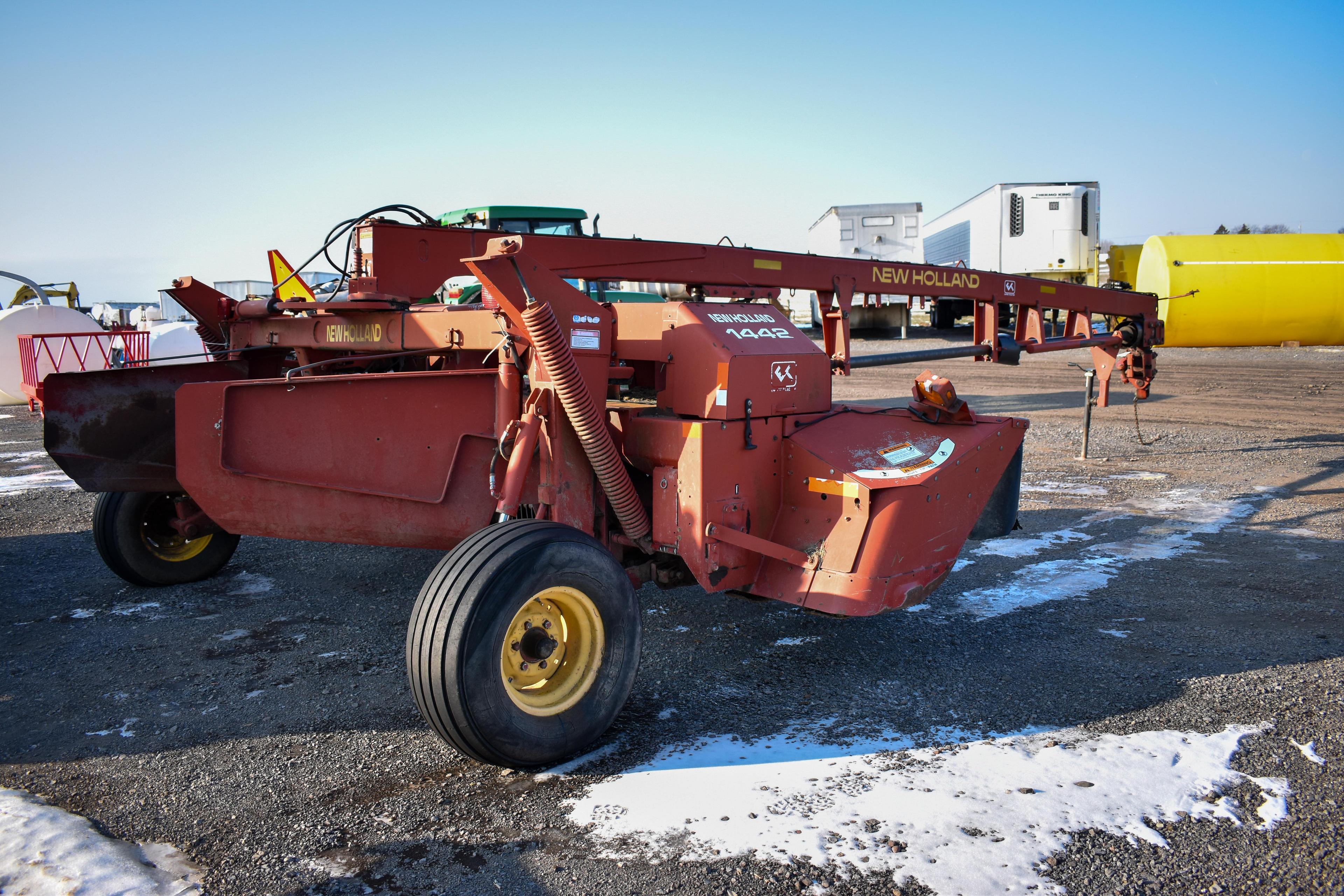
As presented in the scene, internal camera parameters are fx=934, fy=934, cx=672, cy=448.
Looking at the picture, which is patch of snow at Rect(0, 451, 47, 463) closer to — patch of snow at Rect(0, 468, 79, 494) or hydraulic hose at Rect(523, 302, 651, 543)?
patch of snow at Rect(0, 468, 79, 494)

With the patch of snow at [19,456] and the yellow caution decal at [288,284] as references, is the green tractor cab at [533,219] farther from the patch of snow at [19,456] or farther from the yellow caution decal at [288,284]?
the patch of snow at [19,456]

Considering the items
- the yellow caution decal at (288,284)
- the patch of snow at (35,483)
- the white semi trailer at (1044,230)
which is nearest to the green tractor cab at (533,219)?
the yellow caution decal at (288,284)

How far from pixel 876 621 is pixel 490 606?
2.40 m

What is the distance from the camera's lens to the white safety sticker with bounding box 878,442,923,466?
4.06m

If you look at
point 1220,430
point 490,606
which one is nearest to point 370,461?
point 490,606

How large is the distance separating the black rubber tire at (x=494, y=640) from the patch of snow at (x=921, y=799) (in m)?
0.25

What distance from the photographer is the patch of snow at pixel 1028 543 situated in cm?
607

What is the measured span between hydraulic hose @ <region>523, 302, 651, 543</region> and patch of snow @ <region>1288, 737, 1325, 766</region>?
2528 mm

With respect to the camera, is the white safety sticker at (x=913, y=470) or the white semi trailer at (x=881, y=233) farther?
the white semi trailer at (x=881, y=233)

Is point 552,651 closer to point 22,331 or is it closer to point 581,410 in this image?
point 581,410

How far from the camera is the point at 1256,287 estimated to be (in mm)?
16938

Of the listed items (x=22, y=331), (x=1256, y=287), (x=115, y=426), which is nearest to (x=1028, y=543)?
(x=115, y=426)

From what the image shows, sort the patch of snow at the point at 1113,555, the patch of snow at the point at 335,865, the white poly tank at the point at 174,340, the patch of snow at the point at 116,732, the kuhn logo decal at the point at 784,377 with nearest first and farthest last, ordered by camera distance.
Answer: the patch of snow at the point at 335,865 < the patch of snow at the point at 116,732 < the kuhn logo decal at the point at 784,377 < the patch of snow at the point at 1113,555 < the white poly tank at the point at 174,340

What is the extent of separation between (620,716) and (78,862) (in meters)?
1.77
